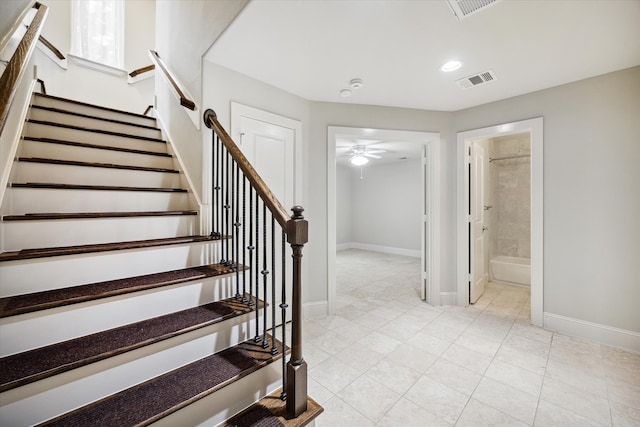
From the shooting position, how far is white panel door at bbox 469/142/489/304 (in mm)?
3395

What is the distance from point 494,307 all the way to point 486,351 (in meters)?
1.27

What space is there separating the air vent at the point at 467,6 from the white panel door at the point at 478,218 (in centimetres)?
212

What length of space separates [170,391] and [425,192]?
340 cm

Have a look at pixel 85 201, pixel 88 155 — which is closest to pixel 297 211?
pixel 85 201

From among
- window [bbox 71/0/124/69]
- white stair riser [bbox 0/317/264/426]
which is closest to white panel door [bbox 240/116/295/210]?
white stair riser [bbox 0/317/264/426]

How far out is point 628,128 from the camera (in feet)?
7.68

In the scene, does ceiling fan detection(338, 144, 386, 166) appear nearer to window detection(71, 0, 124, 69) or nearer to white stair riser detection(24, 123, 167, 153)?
white stair riser detection(24, 123, 167, 153)

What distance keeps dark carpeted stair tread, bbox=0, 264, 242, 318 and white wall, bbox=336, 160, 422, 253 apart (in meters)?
5.94

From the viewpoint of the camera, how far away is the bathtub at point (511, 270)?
13.4 feet

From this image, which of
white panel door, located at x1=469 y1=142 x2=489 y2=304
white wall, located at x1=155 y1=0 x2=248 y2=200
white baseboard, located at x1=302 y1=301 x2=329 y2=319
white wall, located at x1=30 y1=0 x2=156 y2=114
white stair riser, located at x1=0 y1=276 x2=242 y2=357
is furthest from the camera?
white wall, located at x1=30 y1=0 x2=156 y2=114

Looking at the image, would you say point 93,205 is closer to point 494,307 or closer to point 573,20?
point 573,20

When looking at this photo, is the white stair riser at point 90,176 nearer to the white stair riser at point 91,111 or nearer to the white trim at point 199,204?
the white trim at point 199,204

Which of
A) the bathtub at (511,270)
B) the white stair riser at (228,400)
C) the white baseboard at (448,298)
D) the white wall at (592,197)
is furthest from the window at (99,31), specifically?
the bathtub at (511,270)

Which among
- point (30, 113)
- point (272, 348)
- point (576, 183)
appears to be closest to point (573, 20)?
point (576, 183)
